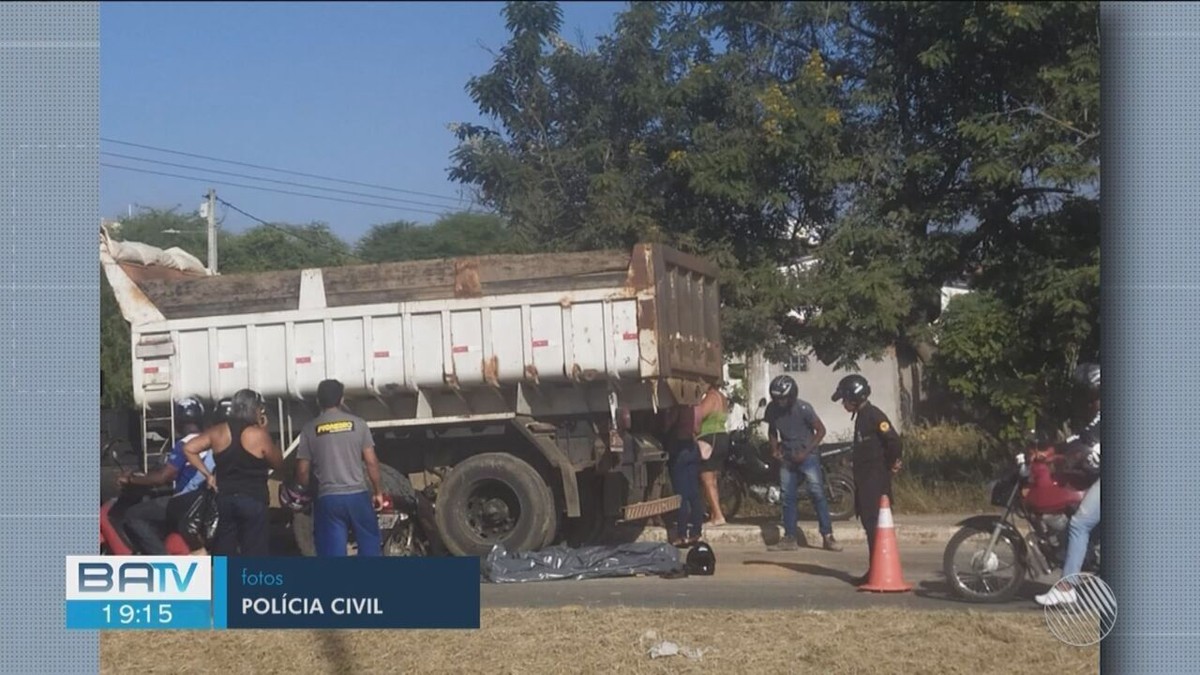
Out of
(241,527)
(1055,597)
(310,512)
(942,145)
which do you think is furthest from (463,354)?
(1055,597)

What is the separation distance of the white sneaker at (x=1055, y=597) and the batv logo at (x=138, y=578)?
13.4ft

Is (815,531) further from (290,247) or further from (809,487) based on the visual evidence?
(290,247)

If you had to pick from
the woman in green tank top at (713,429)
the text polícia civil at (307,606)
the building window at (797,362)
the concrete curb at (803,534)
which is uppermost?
the building window at (797,362)

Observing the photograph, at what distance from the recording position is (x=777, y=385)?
7828 mm

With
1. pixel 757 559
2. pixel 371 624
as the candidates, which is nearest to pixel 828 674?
pixel 757 559

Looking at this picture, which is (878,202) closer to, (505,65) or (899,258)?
(899,258)

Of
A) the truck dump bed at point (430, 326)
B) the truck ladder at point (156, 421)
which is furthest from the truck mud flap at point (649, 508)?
the truck ladder at point (156, 421)

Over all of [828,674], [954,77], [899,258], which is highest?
[954,77]

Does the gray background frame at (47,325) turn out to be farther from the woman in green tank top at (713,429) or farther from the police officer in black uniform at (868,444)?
the police officer in black uniform at (868,444)

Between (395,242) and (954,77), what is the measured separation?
2913 millimetres

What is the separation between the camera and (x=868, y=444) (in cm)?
784

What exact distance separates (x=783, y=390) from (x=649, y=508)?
39.2 inches

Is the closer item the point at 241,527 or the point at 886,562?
the point at 886,562

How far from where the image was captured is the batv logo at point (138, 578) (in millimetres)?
7707
